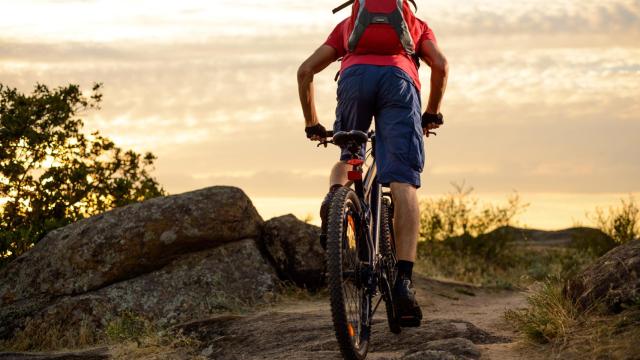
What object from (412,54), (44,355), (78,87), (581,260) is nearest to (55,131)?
(78,87)

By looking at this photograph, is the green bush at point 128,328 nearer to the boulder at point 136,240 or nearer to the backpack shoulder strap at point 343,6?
the boulder at point 136,240

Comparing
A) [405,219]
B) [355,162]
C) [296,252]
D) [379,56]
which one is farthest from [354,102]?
[296,252]

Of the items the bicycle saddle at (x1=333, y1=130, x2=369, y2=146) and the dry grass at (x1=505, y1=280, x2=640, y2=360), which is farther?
the bicycle saddle at (x1=333, y1=130, x2=369, y2=146)

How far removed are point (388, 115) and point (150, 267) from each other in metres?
5.05

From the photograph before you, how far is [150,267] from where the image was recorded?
9.41m

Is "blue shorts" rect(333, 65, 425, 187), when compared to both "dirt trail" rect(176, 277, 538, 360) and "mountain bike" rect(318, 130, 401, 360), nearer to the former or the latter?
"mountain bike" rect(318, 130, 401, 360)

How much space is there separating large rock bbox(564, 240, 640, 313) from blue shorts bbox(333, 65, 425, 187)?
145 centimetres

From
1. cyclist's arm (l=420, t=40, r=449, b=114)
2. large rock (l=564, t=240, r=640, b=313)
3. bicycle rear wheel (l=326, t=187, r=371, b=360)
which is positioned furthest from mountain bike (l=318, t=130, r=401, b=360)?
large rock (l=564, t=240, r=640, b=313)

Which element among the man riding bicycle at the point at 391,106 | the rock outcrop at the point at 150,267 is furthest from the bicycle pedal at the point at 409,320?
the rock outcrop at the point at 150,267

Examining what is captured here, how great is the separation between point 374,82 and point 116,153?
25.3 ft

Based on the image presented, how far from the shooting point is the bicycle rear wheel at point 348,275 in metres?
4.58

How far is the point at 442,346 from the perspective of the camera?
5.15 metres

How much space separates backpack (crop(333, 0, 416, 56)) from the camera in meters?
5.19

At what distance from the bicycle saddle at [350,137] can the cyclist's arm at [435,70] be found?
0.81 metres
